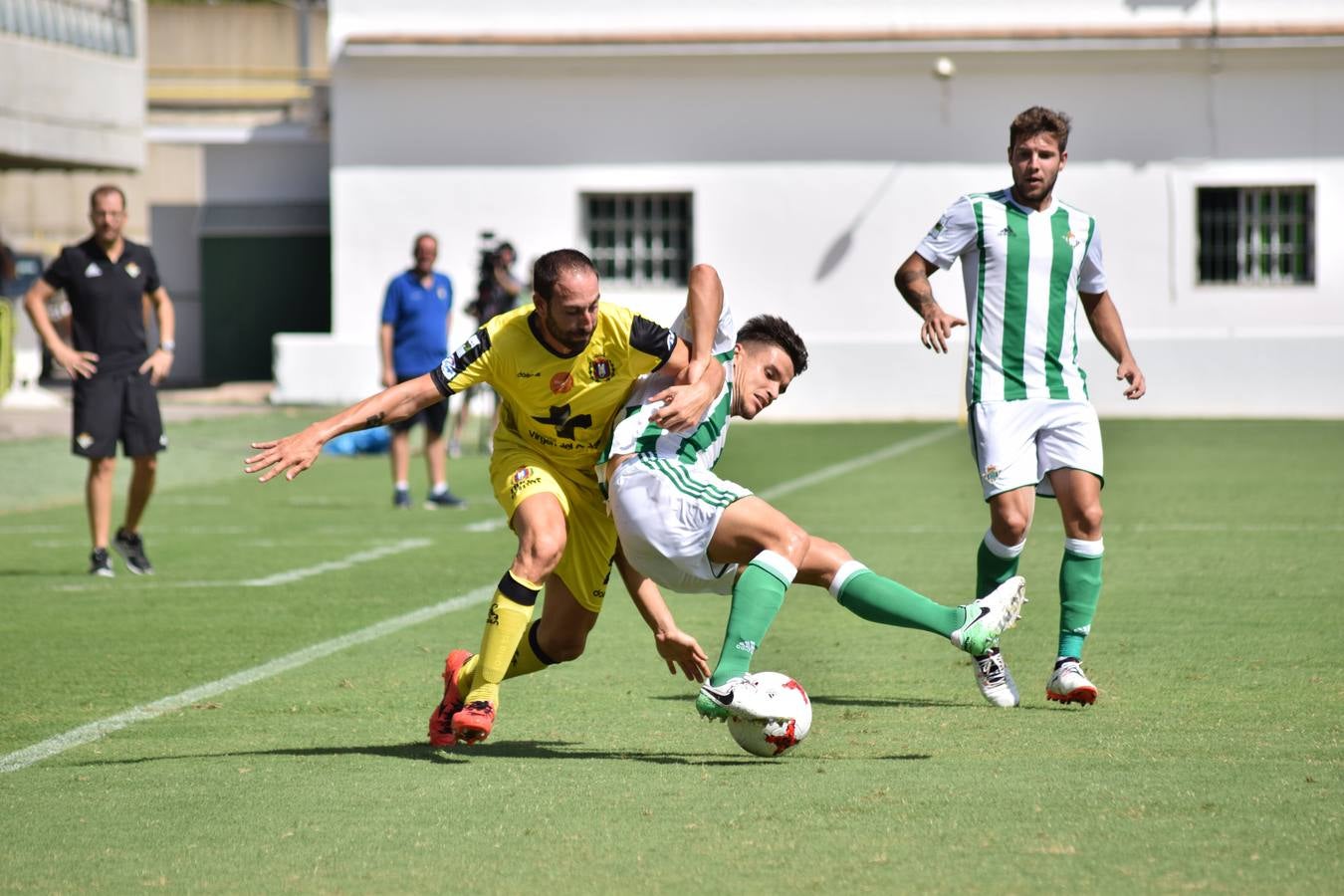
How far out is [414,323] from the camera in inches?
620

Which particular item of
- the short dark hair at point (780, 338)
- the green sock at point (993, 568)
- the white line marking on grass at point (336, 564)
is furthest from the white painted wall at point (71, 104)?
the short dark hair at point (780, 338)

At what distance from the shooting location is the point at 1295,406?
91.4ft

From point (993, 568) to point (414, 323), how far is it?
29.4ft

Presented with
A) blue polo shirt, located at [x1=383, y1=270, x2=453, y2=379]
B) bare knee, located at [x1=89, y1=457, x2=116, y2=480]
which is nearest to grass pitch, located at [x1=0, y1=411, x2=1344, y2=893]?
bare knee, located at [x1=89, y1=457, x2=116, y2=480]

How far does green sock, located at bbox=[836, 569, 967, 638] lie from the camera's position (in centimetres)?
610

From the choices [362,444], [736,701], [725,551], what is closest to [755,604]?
[725,551]

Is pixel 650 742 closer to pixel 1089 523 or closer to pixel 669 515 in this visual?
pixel 669 515

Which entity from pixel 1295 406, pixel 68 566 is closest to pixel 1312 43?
pixel 1295 406

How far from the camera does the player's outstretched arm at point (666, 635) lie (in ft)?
21.4

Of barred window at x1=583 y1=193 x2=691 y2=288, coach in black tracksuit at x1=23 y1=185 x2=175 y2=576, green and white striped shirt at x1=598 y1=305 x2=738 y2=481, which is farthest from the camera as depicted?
barred window at x1=583 y1=193 x2=691 y2=288

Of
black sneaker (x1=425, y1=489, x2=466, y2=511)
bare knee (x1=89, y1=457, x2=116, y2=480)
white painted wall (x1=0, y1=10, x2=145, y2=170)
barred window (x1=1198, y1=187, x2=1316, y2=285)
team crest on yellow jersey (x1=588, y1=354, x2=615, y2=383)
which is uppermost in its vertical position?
white painted wall (x1=0, y1=10, x2=145, y2=170)

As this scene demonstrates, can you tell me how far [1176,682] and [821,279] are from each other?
73.3 feet

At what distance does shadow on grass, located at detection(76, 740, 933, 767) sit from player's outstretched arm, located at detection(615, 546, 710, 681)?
0.41m

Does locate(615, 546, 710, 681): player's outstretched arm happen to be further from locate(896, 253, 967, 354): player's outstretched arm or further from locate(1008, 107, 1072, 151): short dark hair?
locate(1008, 107, 1072, 151): short dark hair
